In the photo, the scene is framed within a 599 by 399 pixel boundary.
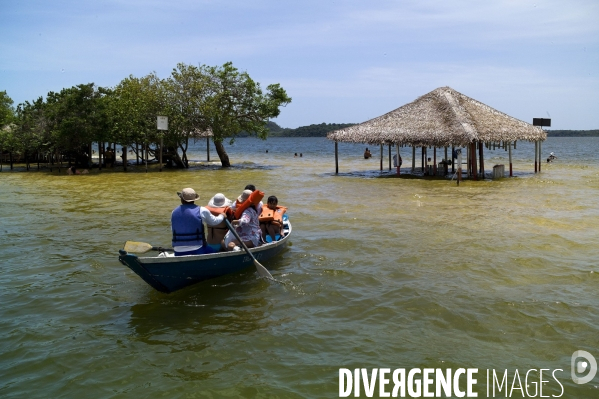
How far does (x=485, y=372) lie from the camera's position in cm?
496

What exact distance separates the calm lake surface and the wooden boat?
25 cm

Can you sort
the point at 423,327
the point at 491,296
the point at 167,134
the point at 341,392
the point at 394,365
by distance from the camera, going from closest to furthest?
the point at 341,392
the point at 394,365
the point at 423,327
the point at 491,296
the point at 167,134

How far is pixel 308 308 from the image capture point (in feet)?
22.0

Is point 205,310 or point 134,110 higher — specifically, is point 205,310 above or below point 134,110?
below

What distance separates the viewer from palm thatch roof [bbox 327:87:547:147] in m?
20.8

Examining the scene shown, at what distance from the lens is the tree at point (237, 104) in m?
26.8

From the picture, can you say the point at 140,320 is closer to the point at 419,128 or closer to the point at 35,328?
the point at 35,328

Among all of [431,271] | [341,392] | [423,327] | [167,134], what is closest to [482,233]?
[431,271]

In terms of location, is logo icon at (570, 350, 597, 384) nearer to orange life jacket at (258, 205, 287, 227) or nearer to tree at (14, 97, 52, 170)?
orange life jacket at (258, 205, 287, 227)

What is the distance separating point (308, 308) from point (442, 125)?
54.5 ft

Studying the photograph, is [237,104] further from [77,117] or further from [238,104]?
[77,117]

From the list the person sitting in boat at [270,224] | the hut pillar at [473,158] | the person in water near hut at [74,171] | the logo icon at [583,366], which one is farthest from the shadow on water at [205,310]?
the person in water near hut at [74,171]

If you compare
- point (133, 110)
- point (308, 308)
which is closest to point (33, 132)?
point (133, 110)

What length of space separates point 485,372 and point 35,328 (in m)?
5.01
